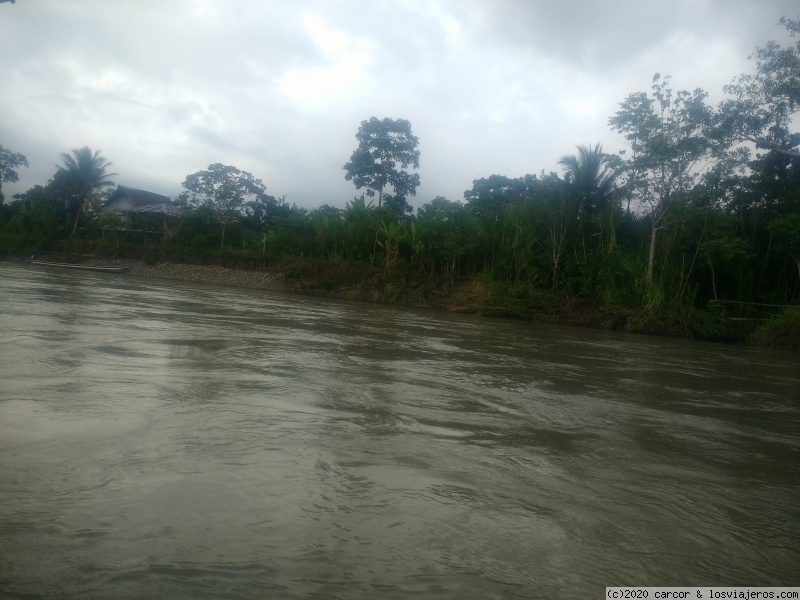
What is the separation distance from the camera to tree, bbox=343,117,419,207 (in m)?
30.6

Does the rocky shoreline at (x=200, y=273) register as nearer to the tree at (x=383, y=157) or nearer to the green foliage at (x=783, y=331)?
the tree at (x=383, y=157)

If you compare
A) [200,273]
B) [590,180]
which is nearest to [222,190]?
[200,273]

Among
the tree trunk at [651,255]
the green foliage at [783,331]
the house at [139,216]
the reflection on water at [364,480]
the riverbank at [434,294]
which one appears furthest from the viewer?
the house at [139,216]

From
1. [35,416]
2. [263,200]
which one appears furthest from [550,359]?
[263,200]

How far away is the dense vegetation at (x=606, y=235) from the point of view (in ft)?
60.2

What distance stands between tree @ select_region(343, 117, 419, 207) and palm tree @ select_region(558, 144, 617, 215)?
10.00 m

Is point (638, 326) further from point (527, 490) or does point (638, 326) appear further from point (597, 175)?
point (527, 490)

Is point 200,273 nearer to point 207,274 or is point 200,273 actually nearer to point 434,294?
point 207,274

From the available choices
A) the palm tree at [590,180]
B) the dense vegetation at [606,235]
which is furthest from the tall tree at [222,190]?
the palm tree at [590,180]

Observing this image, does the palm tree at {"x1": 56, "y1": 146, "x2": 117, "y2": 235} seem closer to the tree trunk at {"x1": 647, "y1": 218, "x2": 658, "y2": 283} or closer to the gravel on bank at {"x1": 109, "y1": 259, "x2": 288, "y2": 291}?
the gravel on bank at {"x1": 109, "y1": 259, "x2": 288, "y2": 291}

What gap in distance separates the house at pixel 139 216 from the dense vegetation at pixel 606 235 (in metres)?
4.41

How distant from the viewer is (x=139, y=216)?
1405 inches

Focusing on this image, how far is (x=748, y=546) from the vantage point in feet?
9.84

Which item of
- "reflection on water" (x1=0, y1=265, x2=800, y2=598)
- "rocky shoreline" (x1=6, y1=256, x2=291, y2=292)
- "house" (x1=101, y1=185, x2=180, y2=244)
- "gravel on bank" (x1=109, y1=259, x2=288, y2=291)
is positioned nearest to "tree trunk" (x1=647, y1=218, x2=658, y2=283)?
"reflection on water" (x1=0, y1=265, x2=800, y2=598)
